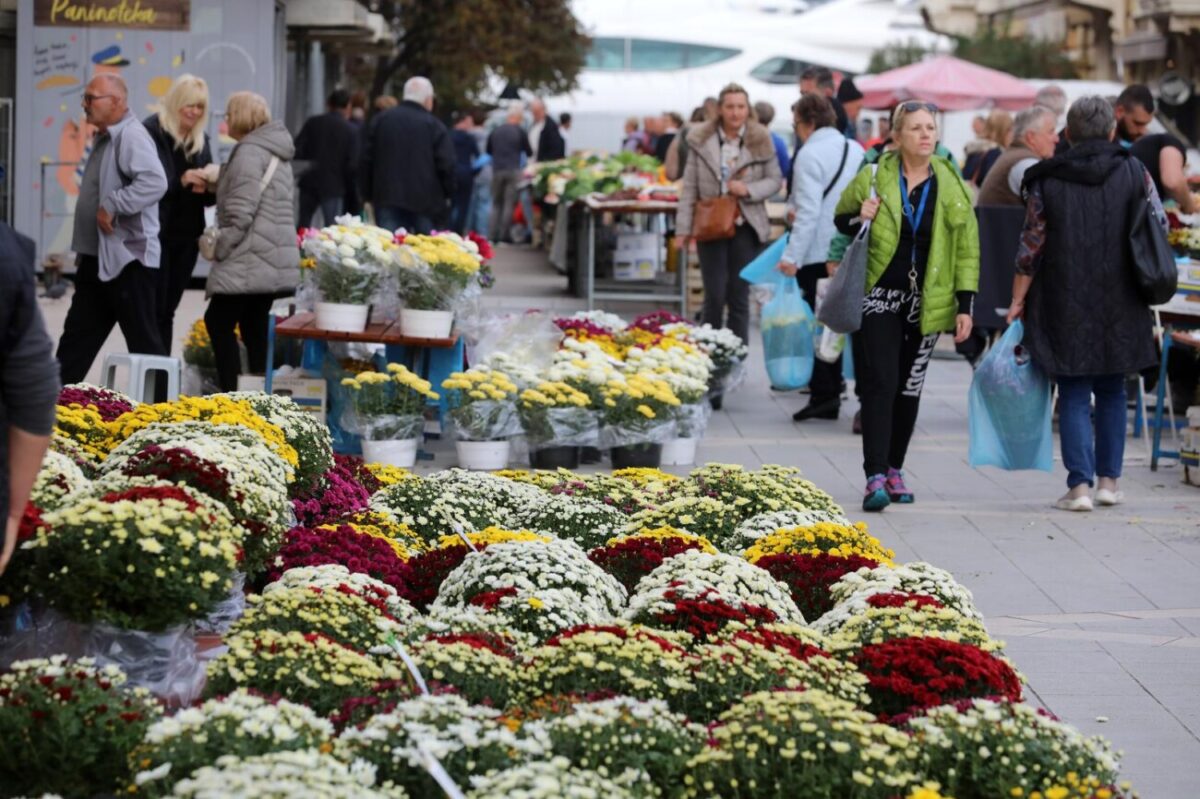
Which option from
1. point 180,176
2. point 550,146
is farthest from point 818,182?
point 550,146

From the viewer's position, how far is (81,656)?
15.5ft

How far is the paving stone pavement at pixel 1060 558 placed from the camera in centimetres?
563

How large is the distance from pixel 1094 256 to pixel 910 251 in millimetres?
897

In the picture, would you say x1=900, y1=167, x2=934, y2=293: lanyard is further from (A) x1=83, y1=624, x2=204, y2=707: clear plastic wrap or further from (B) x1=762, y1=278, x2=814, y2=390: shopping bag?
(A) x1=83, y1=624, x2=204, y2=707: clear plastic wrap

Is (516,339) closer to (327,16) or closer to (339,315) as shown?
(339,315)

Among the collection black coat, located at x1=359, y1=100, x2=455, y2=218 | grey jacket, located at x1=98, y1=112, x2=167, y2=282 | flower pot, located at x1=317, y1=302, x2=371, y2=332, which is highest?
black coat, located at x1=359, y1=100, x2=455, y2=218

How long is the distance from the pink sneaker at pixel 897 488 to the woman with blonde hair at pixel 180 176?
398cm

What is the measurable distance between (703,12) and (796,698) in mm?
60637

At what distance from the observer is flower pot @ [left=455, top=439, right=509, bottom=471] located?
31.1 feet

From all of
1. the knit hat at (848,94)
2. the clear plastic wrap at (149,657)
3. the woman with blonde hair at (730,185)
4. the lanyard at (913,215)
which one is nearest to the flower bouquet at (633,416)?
the lanyard at (913,215)

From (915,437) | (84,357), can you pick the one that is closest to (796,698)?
(84,357)

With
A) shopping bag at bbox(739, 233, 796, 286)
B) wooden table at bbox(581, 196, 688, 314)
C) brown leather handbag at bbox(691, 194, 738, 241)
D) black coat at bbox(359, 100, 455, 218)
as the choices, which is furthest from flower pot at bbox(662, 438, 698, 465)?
black coat at bbox(359, 100, 455, 218)

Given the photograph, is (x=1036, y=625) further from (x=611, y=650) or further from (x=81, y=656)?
(x=81, y=656)

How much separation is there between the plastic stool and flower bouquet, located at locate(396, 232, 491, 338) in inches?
50.8
